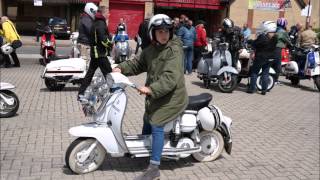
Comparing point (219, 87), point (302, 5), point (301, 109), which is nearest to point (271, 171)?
point (301, 109)

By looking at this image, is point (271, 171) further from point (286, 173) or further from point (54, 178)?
point (54, 178)

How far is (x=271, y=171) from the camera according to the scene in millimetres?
5555

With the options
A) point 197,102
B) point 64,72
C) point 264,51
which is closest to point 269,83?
point 264,51

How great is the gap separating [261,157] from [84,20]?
5.88 m

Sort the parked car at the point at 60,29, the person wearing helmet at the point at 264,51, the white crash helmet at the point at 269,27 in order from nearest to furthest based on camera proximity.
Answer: the white crash helmet at the point at 269,27, the person wearing helmet at the point at 264,51, the parked car at the point at 60,29

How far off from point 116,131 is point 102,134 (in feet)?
0.50

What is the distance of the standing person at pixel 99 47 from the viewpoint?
8.91 metres

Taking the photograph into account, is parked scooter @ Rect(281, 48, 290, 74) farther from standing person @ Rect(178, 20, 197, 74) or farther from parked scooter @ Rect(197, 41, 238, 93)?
parked scooter @ Rect(197, 41, 238, 93)

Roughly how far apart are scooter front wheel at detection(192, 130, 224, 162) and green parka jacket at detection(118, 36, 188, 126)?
2.45 ft

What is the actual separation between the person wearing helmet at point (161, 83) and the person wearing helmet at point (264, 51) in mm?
6587

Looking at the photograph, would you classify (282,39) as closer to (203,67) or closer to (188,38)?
(188,38)

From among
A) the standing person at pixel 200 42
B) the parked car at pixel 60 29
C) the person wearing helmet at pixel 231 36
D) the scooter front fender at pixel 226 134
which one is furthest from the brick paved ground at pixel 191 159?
the parked car at pixel 60 29

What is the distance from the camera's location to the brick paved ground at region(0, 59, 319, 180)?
210 inches

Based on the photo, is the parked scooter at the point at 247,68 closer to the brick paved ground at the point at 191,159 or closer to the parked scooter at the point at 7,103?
the brick paved ground at the point at 191,159
